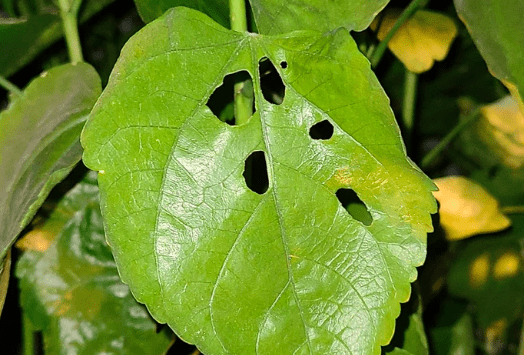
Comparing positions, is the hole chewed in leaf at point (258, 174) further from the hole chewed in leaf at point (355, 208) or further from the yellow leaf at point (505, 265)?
the yellow leaf at point (505, 265)

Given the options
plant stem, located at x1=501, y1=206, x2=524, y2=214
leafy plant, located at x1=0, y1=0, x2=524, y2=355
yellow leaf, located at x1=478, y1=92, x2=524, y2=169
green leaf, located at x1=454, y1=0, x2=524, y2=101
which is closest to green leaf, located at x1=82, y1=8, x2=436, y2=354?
leafy plant, located at x1=0, y1=0, x2=524, y2=355

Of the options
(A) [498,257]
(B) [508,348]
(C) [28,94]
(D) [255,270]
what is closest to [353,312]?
(D) [255,270]

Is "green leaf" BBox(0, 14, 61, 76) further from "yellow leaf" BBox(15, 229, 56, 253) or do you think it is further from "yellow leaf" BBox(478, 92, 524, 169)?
"yellow leaf" BBox(478, 92, 524, 169)

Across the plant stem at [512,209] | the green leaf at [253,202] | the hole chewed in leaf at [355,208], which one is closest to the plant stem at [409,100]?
the plant stem at [512,209]

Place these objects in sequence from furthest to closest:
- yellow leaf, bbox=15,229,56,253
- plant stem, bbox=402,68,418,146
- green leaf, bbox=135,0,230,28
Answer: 1. plant stem, bbox=402,68,418,146
2. yellow leaf, bbox=15,229,56,253
3. green leaf, bbox=135,0,230,28

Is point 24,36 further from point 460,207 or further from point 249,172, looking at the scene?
point 460,207

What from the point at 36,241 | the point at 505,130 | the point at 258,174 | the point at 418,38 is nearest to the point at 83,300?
the point at 36,241

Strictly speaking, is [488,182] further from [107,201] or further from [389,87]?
[107,201]
